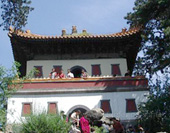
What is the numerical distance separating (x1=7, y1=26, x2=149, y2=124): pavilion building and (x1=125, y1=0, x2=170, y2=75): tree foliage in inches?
30.5

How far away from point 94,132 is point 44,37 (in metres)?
8.14

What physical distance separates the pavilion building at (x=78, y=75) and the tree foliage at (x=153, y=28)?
0.78 m

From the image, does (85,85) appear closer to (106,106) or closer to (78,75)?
(106,106)

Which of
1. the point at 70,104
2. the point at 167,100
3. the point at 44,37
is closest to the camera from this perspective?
the point at 167,100

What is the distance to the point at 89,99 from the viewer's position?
61.7 ft

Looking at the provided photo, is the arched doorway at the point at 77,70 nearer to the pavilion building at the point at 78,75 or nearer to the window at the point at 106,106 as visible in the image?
the pavilion building at the point at 78,75

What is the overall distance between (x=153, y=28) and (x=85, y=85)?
18.8 feet

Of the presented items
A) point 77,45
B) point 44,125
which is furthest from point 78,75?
point 44,125

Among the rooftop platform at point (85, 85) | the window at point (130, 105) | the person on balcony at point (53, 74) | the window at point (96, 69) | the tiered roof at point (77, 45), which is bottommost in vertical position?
the window at point (130, 105)

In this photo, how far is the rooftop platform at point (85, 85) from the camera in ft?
61.6

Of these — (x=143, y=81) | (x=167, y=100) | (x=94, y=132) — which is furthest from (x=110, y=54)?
(x=94, y=132)

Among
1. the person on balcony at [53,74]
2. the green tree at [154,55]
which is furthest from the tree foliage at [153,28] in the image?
the person on balcony at [53,74]

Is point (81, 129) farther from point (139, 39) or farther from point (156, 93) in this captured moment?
point (139, 39)

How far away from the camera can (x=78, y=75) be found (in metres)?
22.3
